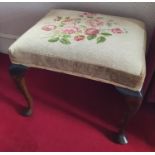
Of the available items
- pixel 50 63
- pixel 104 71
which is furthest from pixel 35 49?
pixel 104 71

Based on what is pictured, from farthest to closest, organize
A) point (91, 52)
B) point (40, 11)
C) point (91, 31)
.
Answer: point (40, 11) < point (91, 31) < point (91, 52)

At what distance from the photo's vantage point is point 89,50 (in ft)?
2.73

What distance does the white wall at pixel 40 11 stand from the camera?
3.60 ft

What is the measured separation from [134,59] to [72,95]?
54 cm

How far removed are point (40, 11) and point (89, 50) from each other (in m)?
0.56

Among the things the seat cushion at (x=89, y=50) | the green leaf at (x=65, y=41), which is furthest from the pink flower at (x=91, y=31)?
the green leaf at (x=65, y=41)

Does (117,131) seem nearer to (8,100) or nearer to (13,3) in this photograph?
(8,100)

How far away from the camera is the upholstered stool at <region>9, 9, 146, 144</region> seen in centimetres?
81

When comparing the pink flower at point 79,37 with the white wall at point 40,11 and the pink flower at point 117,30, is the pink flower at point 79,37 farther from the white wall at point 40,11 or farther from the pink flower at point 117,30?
the white wall at point 40,11

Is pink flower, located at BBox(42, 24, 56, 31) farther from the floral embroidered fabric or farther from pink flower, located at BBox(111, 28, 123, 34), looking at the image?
pink flower, located at BBox(111, 28, 123, 34)

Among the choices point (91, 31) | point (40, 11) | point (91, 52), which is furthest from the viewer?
point (40, 11)

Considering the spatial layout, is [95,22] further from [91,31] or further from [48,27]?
[48,27]

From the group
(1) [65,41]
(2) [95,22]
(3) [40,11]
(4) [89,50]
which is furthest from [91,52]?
(3) [40,11]

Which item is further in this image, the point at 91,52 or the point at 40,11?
the point at 40,11
